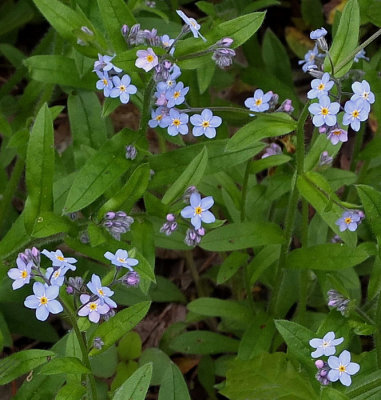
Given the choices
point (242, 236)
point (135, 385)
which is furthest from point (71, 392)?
point (242, 236)

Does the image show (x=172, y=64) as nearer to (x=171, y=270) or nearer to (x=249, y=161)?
(x=249, y=161)

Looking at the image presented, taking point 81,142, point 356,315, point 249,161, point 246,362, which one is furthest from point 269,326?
point 81,142

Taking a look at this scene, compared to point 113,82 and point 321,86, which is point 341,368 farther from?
point 113,82

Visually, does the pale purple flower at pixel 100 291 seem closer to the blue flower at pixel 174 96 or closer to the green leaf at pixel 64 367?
the green leaf at pixel 64 367

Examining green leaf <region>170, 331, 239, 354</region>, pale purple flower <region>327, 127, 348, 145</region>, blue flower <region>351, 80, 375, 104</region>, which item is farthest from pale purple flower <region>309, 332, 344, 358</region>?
green leaf <region>170, 331, 239, 354</region>

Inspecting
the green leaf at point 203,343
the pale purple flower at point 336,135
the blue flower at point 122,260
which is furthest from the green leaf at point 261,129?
the green leaf at point 203,343
